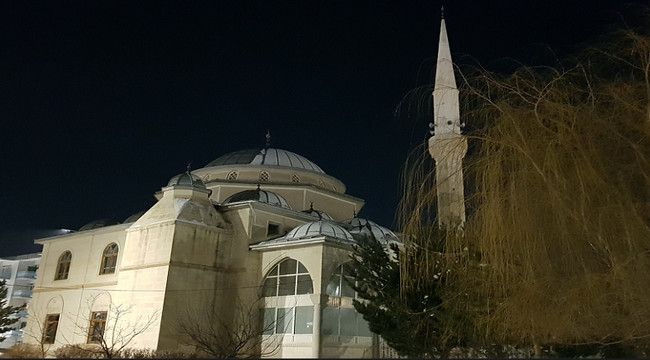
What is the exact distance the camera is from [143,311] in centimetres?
1825

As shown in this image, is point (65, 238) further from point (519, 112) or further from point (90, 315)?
point (519, 112)

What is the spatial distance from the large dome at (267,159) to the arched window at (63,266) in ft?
29.3

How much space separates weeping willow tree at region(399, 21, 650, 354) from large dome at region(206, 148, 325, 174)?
2227 centimetres

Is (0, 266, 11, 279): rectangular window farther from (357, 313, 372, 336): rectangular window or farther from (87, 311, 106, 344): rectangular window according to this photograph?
(357, 313, 372, 336): rectangular window

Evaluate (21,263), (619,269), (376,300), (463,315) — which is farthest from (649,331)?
(21,263)

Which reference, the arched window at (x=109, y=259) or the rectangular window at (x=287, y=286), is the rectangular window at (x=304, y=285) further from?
the arched window at (x=109, y=259)

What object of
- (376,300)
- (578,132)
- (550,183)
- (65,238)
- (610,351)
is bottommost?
(610,351)

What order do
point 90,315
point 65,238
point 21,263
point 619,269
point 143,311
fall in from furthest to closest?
point 21,263, point 65,238, point 90,315, point 143,311, point 619,269

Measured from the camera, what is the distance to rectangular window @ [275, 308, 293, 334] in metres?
17.6

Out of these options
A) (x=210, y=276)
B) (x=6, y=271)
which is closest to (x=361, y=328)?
(x=210, y=276)

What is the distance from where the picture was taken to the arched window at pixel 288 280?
1793cm

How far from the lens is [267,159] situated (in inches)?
1192

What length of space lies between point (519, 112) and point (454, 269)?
275 centimetres

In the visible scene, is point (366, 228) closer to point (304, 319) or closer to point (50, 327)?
point (304, 319)
